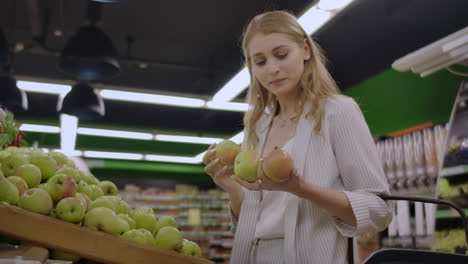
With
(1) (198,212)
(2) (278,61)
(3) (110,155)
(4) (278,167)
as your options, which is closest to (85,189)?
(4) (278,167)

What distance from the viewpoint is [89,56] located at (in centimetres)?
477

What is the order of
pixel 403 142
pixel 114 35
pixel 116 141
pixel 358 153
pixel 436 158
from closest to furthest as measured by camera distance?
pixel 358 153 → pixel 436 158 → pixel 403 142 → pixel 114 35 → pixel 116 141

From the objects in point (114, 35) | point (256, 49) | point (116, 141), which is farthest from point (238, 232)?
point (116, 141)

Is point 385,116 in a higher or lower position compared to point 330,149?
higher

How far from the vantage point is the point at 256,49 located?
165 cm

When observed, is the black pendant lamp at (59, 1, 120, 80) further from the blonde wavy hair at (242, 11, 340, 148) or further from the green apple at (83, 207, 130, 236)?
the green apple at (83, 207, 130, 236)

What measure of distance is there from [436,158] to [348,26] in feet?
11.8

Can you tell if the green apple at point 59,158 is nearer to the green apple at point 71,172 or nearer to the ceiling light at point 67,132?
the green apple at point 71,172

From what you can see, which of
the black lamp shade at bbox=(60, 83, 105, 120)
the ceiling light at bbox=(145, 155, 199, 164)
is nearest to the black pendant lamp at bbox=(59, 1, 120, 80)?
the black lamp shade at bbox=(60, 83, 105, 120)

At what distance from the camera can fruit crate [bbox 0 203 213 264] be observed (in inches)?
41.6

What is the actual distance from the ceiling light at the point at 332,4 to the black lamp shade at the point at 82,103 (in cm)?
357

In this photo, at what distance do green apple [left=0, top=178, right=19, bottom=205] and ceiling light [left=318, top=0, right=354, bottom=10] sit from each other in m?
2.96

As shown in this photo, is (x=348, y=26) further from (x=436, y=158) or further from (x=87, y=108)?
(x=87, y=108)

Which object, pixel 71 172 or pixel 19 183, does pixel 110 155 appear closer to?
pixel 71 172
